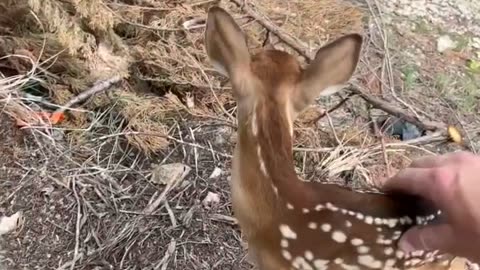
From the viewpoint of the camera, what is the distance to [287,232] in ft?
6.07

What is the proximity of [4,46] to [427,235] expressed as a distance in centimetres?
149

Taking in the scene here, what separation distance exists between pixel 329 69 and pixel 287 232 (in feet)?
1.06

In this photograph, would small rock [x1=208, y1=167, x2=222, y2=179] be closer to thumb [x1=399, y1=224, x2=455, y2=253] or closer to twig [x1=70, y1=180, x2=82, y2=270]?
twig [x1=70, y1=180, x2=82, y2=270]

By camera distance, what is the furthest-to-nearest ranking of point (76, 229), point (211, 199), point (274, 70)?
1. point (211, 199)
2. point (76, 229)
3. point (274, 70)

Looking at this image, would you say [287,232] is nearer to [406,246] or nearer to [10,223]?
[406,246]

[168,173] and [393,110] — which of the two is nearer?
[168,173]

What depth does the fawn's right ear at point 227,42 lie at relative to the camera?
Answer: 182 centimetres

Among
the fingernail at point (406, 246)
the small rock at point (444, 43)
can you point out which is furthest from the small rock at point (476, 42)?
the fingernail at point (406, 246)

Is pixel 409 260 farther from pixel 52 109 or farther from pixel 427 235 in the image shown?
pixel 52 109

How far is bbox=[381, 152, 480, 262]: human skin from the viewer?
1.69 metres

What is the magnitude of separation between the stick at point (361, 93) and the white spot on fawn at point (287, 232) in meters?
0.95

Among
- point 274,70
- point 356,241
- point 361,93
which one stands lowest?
point 361,93

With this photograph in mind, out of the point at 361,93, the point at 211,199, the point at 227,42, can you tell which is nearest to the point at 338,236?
the point at 227,42

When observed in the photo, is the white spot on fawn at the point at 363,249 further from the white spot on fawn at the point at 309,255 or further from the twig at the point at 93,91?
the twig at the point at 93,91
